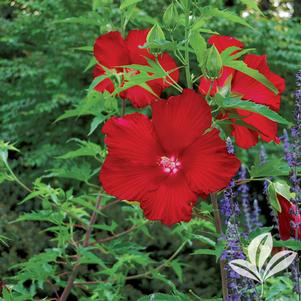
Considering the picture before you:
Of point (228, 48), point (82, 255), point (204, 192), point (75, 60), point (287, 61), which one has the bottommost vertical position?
point (287, 61)

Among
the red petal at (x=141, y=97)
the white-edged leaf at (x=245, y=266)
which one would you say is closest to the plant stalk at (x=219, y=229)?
the white-edged leaf at (x=245, y=266)

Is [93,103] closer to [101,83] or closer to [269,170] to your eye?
[101,83]

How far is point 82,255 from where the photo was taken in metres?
2.30

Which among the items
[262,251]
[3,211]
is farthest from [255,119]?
[3,211]

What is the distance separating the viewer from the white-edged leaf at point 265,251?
4.06 ft

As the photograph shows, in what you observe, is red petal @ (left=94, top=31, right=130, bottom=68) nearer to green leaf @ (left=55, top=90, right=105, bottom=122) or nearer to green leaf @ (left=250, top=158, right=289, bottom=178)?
green leaf @ (left=55, top=90, right=105, bottom=122)

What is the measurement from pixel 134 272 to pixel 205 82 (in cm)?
315

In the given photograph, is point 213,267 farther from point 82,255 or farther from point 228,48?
point 228,48

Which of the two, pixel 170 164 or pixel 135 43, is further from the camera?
pixel 135 43

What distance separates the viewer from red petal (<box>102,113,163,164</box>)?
117 centimetres

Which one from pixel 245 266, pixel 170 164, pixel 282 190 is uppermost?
pixel 170 164

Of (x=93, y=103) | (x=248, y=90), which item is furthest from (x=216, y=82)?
(x=93, y=103)

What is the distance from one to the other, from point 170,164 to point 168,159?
0.04 feet

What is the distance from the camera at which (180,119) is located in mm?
1174
